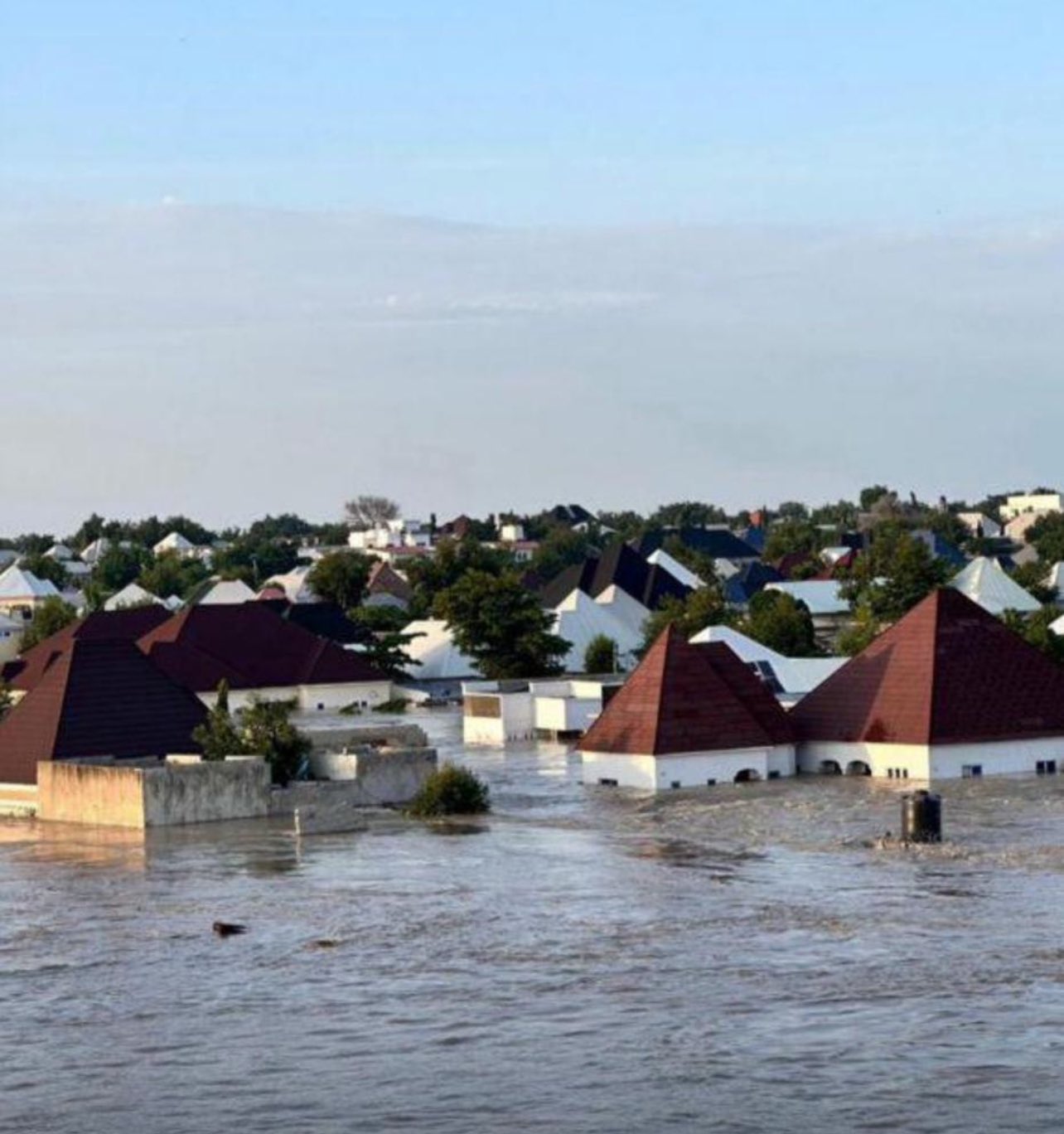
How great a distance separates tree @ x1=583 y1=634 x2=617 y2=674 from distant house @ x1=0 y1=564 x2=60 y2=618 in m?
39.9

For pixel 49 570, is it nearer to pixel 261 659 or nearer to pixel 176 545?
pixel 176 545

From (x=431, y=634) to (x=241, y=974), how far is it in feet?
144

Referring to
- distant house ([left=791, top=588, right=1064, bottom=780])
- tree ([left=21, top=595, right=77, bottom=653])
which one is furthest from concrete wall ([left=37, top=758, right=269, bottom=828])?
tree ([left=21, top=595, right=77, bottom=653])

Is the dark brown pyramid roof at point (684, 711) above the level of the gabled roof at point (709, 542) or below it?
below

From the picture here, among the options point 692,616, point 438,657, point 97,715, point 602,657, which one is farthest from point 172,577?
point 97,715

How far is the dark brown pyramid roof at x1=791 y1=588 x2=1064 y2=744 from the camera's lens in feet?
143

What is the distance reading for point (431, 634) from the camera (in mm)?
70312

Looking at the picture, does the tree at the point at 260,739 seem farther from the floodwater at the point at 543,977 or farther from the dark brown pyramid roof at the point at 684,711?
the dark brown pyramid roof at the point at 684,711

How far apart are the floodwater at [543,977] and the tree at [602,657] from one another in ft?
86.7

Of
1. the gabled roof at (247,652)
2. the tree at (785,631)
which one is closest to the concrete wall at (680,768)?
the tree at (785,631)

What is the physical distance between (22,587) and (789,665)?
5781cm

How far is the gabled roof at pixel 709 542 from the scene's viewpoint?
430 feet

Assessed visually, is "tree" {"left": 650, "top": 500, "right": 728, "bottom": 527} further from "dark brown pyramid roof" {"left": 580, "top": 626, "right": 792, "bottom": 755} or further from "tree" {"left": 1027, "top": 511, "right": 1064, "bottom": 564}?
"dark brown pyramid roof" {"left": 580, "top": 626, "right": 792, "bottom": 755}

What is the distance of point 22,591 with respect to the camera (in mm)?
105500
